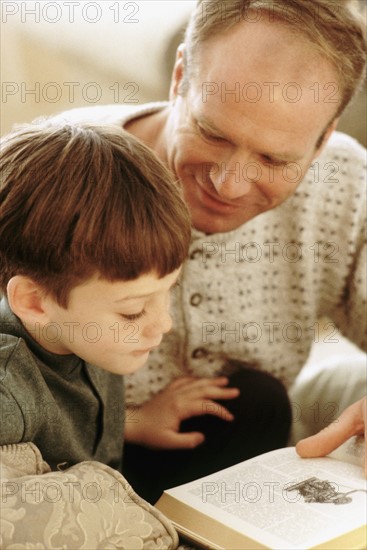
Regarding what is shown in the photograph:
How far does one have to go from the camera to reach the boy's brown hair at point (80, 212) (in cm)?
91

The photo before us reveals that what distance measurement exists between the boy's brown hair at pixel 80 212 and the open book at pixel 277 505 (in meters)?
0.28

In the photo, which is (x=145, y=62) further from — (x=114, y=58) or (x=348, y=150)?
(x=348, y=150)

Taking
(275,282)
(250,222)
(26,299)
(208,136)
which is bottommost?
(275,282)

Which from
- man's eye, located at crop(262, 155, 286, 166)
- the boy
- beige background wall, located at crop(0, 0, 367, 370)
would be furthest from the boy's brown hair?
beige background wall, located at crop(0, 0, 367, 370)

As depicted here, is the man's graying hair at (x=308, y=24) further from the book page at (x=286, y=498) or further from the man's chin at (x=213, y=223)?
the book page at (x=286, y=498)

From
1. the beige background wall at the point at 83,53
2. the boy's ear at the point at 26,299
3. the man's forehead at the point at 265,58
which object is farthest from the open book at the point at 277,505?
the beige background wall at the point at 83,53

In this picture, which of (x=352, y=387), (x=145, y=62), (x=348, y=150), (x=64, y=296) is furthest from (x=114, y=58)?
(x=64, y=296)

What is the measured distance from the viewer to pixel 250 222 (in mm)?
1495

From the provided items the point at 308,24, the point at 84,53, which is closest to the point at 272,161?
the point at 308,24

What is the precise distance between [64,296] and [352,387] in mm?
730

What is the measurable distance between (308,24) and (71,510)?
785mm

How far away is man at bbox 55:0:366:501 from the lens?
119 cm

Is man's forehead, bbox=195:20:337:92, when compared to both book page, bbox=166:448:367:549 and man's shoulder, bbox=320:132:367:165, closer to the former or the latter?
man's shoulder, bbox=320:132:367:165

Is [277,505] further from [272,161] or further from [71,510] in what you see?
[272,161]
